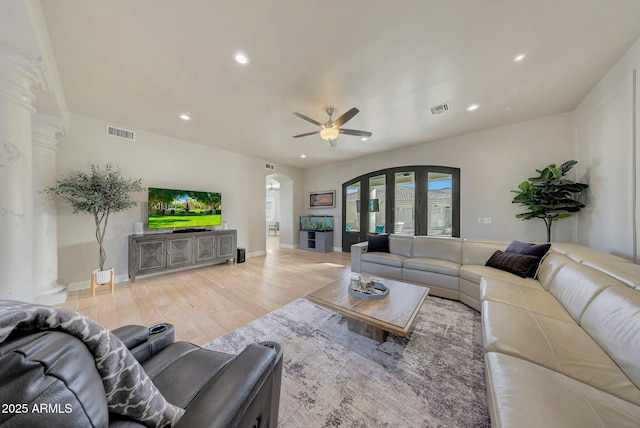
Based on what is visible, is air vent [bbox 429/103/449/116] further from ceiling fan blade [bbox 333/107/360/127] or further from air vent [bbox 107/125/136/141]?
air vent [bbox 107/125/136/141]

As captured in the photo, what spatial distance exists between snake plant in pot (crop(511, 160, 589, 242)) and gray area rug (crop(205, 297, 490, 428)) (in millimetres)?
2324

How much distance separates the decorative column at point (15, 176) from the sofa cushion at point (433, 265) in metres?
4.36

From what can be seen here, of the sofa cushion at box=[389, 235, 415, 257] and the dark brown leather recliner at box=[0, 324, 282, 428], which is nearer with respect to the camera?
the dark brown leather recliner at box=[0, 324, 282, 428]

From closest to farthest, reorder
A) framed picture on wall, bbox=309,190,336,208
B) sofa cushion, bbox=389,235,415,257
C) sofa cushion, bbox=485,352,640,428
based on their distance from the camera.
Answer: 1. sofa cushion, bbox=485,352,640,428
2. sofa cushion, bbox=389,235,415,257
3. framed picture on wall, bbox=309,190,336,208

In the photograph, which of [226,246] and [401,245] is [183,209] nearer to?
[226,246]

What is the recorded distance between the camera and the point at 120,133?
147 inches

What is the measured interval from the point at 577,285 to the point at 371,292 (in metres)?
1.68

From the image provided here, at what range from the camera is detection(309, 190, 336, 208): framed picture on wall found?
265 inches

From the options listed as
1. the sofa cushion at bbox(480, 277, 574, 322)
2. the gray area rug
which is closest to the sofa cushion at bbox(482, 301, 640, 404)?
the sofa cushion at bbox(480, 277, 574, 322)

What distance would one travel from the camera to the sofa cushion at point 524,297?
5.61 ft

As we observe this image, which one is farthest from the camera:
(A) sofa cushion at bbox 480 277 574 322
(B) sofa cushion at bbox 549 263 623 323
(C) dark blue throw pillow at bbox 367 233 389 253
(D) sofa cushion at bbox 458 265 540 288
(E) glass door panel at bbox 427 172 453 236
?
(E) glass door panel at bbox 427 172 453 236

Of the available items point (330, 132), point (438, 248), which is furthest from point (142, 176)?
point (438, 248)

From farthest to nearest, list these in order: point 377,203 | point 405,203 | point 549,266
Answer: point 377,203, point 405,203, point 549,266

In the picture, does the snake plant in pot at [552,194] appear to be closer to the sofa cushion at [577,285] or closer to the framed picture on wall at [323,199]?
the sofa cushion at [577,285]
